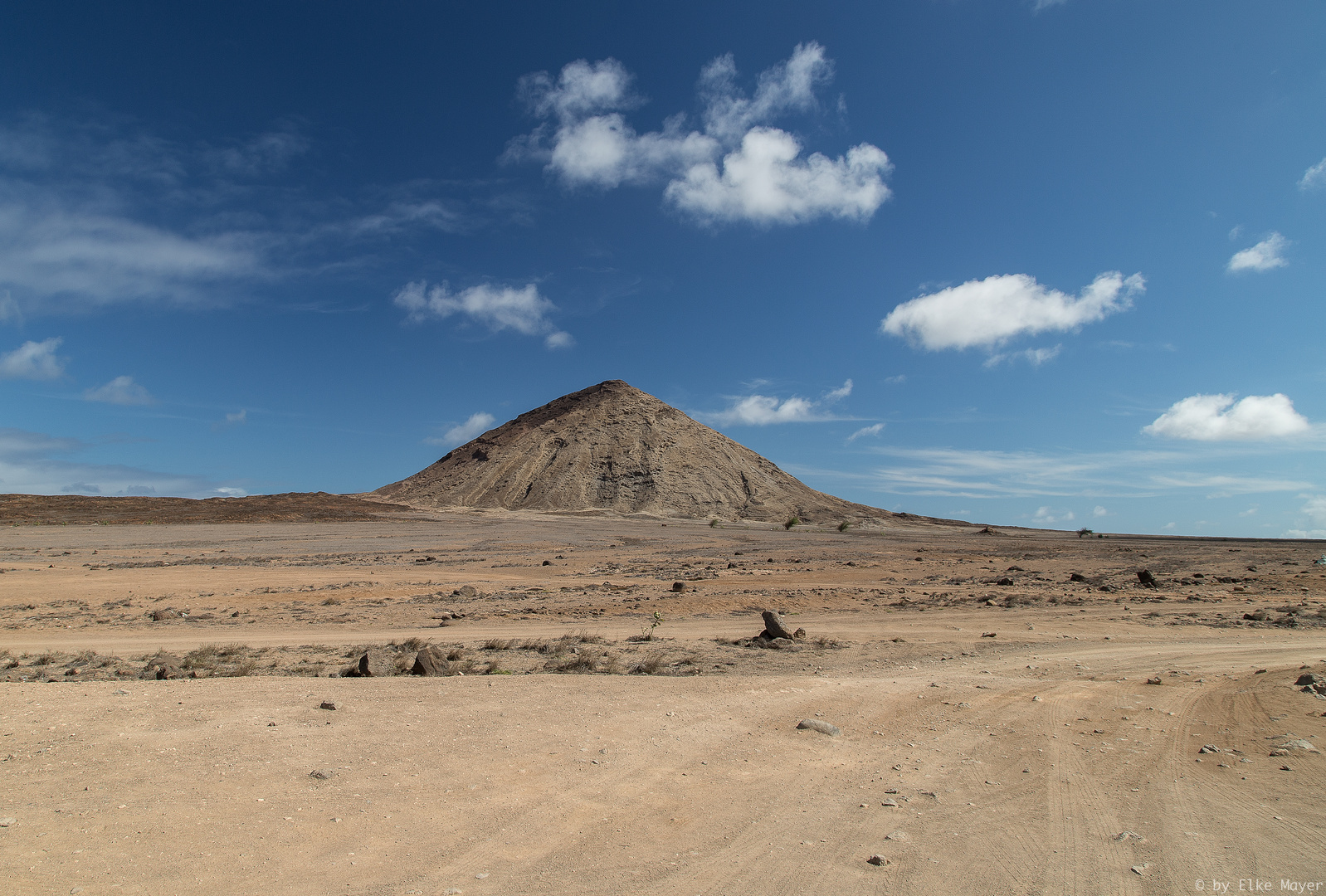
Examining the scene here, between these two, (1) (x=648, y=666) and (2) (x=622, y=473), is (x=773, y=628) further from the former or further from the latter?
(2) (x=622, y=473)

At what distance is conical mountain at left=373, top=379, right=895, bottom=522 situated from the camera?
312 feet

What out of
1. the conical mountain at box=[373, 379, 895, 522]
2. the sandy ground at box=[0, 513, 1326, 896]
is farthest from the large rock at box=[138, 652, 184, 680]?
the conical mountain at box=[373, 379, 895, 522]

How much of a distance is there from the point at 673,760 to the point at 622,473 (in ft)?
305

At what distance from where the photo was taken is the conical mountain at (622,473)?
95125 millimetres

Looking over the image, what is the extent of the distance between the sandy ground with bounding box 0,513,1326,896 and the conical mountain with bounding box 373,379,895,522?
76.0 meters

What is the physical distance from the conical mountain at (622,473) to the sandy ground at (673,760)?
249ft

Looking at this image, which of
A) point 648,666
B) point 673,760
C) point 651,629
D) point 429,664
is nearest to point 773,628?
point 651,629

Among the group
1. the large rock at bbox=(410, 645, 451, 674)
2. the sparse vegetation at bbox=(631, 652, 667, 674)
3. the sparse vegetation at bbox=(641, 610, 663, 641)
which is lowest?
the sparse vegetation at bbox=(641, 610, 663, 641)

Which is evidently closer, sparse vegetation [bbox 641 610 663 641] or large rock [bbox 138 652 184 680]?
large rock [bbox 138 652 184 680]

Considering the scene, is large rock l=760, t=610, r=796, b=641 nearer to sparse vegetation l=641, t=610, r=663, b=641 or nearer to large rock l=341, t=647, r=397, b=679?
sparse vegetation l=641, t=610, r=663, b=641

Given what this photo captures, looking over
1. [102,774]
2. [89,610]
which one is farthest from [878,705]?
[89,610]

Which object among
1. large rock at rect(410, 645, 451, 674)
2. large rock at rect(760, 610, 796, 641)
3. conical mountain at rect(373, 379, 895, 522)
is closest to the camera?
large rock at rect(410, 645, 451, 674)

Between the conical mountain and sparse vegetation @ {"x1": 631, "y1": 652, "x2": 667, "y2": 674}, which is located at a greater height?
the conical mountain

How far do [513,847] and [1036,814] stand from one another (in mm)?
4476
